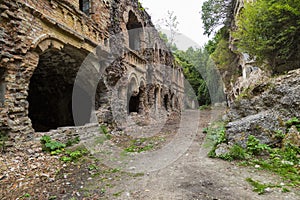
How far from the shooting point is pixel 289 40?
6379 mm

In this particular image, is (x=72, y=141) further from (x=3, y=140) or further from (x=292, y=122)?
(x=292, y=122)

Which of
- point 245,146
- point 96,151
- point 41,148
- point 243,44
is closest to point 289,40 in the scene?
point 243,44

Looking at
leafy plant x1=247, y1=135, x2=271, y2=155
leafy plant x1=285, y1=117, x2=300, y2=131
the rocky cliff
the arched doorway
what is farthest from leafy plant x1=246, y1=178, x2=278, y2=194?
the arched doorway

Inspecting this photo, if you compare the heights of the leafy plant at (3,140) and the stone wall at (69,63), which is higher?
the stone wall at (69,63)

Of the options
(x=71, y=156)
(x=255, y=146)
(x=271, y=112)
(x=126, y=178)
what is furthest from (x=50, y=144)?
(x=271, y=112)

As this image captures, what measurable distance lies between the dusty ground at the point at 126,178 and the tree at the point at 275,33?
16.5 feet

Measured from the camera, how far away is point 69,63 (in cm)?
723

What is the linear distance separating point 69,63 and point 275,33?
26.3 feet

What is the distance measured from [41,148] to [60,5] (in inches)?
171

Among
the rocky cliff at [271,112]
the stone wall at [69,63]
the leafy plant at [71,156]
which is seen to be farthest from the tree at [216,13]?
the leafy plant at [71,156]

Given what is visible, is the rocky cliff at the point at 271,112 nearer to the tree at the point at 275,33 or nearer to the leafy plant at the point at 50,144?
the tree at the point at 275,33

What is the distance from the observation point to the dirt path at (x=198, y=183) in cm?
281

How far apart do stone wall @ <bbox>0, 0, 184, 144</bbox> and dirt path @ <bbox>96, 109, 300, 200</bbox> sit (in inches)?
125

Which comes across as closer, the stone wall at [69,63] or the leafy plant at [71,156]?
the stone wall at [69,63]
